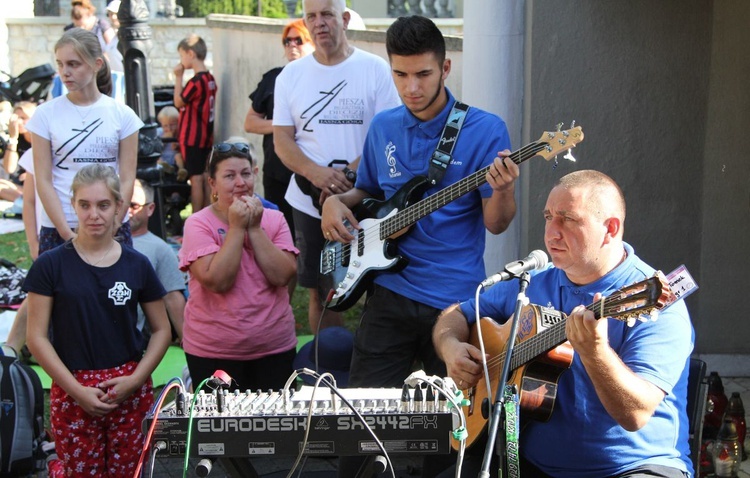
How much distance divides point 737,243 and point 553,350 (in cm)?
Answer: 306

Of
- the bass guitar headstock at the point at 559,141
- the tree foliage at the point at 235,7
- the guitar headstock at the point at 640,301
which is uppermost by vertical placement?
the tree foliage at the point at 235,7

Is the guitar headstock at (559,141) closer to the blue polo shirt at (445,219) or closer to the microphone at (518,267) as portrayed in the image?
the blue polo shirt at (445,219)

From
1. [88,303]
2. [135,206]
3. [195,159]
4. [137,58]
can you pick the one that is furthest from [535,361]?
[195,159]

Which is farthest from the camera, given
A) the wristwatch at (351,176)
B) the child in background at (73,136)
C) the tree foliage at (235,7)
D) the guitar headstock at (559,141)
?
the tree foliage at (235,7)

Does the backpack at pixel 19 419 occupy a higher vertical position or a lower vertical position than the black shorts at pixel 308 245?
lower

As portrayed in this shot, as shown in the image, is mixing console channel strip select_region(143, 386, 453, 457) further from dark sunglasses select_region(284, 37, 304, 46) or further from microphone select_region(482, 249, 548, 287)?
dark sunglasses select_region(284, 37, 304, 46)

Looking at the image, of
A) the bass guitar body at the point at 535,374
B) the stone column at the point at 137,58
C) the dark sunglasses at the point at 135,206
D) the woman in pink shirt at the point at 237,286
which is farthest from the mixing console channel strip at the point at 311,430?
the stone column at the point at 137,58

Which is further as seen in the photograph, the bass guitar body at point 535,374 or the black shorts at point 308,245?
the black shorts at point 308,245

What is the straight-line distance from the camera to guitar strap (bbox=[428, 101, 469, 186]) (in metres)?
4.12

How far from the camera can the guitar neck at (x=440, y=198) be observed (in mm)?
3771

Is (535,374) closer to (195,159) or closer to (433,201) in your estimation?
(433,201)

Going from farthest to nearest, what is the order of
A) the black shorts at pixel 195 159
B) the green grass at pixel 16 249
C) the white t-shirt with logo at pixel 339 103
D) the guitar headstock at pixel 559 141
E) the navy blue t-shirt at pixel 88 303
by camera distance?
the black shorts at pixel 195 159 → the green grass at pixel 16 249 → the white t-shirt with logo at pixel 339 103 → the navy blue t-shirt at pixel 88 303 → the guitar headstock at pixel 559 141

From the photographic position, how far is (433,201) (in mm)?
4078

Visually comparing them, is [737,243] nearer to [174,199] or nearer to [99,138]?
[99,138]
